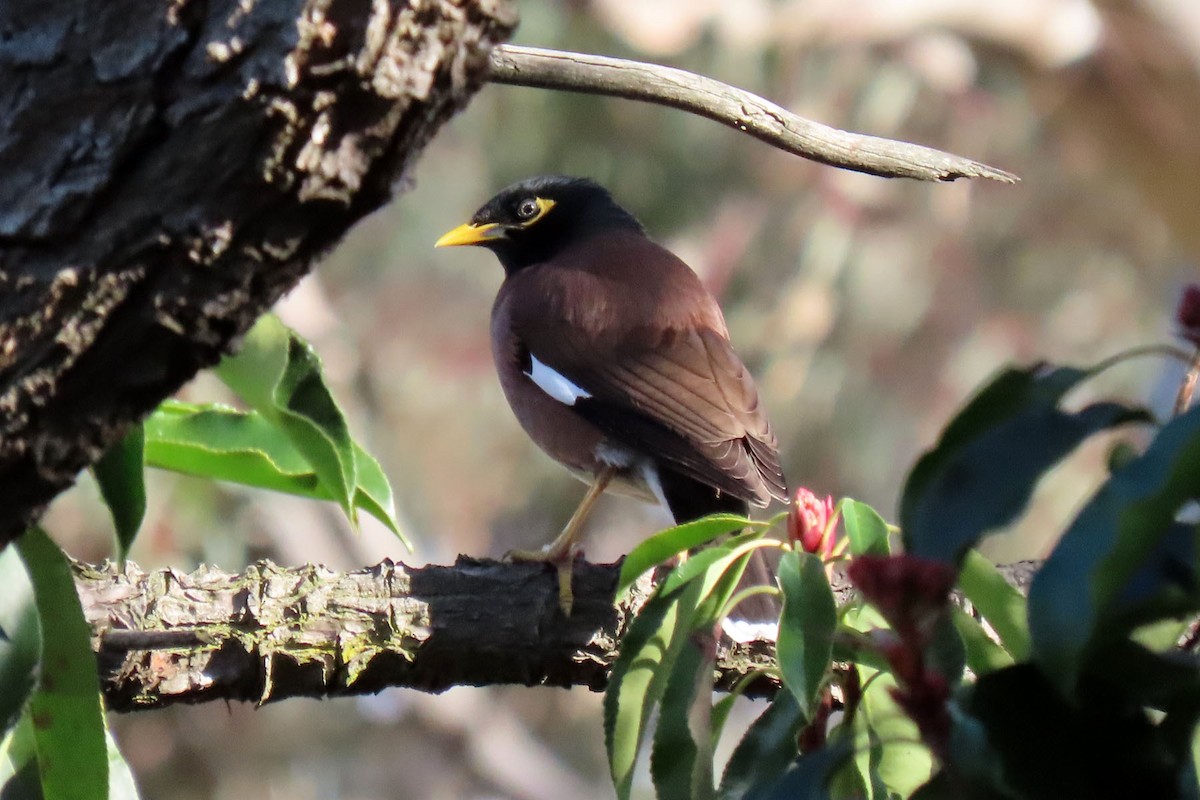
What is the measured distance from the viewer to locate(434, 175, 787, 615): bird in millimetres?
3498

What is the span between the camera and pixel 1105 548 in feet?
3.32

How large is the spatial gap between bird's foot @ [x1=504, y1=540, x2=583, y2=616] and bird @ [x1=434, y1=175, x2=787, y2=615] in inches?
2.6

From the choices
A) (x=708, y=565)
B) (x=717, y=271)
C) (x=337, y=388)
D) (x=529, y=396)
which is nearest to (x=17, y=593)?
(x=708, y=565)

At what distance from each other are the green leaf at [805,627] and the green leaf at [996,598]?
0.68 ft

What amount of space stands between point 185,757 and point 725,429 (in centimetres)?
747

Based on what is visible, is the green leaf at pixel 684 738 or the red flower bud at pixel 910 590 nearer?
the red flower bud at pixel 910 590

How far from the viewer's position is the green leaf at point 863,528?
1875mm

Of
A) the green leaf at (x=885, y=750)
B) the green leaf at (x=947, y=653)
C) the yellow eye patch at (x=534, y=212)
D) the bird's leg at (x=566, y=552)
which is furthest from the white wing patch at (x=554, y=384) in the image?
the green leaf at (x=947, y=653)

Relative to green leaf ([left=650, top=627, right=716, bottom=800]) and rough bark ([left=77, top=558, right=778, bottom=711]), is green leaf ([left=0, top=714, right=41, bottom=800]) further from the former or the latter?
green leaf ([left=650, top=627, right=716, bottom=800])

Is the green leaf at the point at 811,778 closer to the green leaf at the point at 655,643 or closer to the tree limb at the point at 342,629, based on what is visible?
the green leaf at the point at 655,643

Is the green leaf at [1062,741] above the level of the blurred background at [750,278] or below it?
above

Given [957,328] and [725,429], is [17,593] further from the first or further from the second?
[957,328]

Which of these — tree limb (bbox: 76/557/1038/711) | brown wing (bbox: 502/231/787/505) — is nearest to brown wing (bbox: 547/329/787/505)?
brown wing (bbox: 502/231/787/505)

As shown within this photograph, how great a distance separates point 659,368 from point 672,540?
5.81ft
